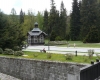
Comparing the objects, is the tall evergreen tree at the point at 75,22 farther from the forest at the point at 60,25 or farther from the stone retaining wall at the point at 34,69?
the stone retaining wall at the point at 34,69

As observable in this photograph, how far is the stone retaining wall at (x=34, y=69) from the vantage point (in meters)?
12.3

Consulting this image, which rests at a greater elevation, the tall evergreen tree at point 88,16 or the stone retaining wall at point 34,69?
the tall evergreen tree at point 88,16

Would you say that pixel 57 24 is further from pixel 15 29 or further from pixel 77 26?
pixel 15 29

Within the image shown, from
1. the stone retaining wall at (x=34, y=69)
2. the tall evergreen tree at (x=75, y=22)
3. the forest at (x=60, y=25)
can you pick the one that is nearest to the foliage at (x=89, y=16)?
the forest at (x=60, y=25)

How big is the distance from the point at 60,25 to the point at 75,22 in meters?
6.33

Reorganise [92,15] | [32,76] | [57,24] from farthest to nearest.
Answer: [57,24] < [92,15] < [32,76]


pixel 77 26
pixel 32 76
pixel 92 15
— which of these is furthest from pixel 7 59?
pixel 77 26

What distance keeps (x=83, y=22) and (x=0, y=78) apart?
42507 mm

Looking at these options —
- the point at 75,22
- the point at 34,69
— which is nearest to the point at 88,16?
the point at 75,22

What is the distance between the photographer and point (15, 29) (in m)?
27.2

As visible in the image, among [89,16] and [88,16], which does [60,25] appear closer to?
[88,16]

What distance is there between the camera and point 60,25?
64750 millimetres

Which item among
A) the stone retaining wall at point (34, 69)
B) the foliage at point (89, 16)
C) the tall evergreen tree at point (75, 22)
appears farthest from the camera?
the tall evergreen tree at point (75, 22)

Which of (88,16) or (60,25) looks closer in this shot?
(88,16)
